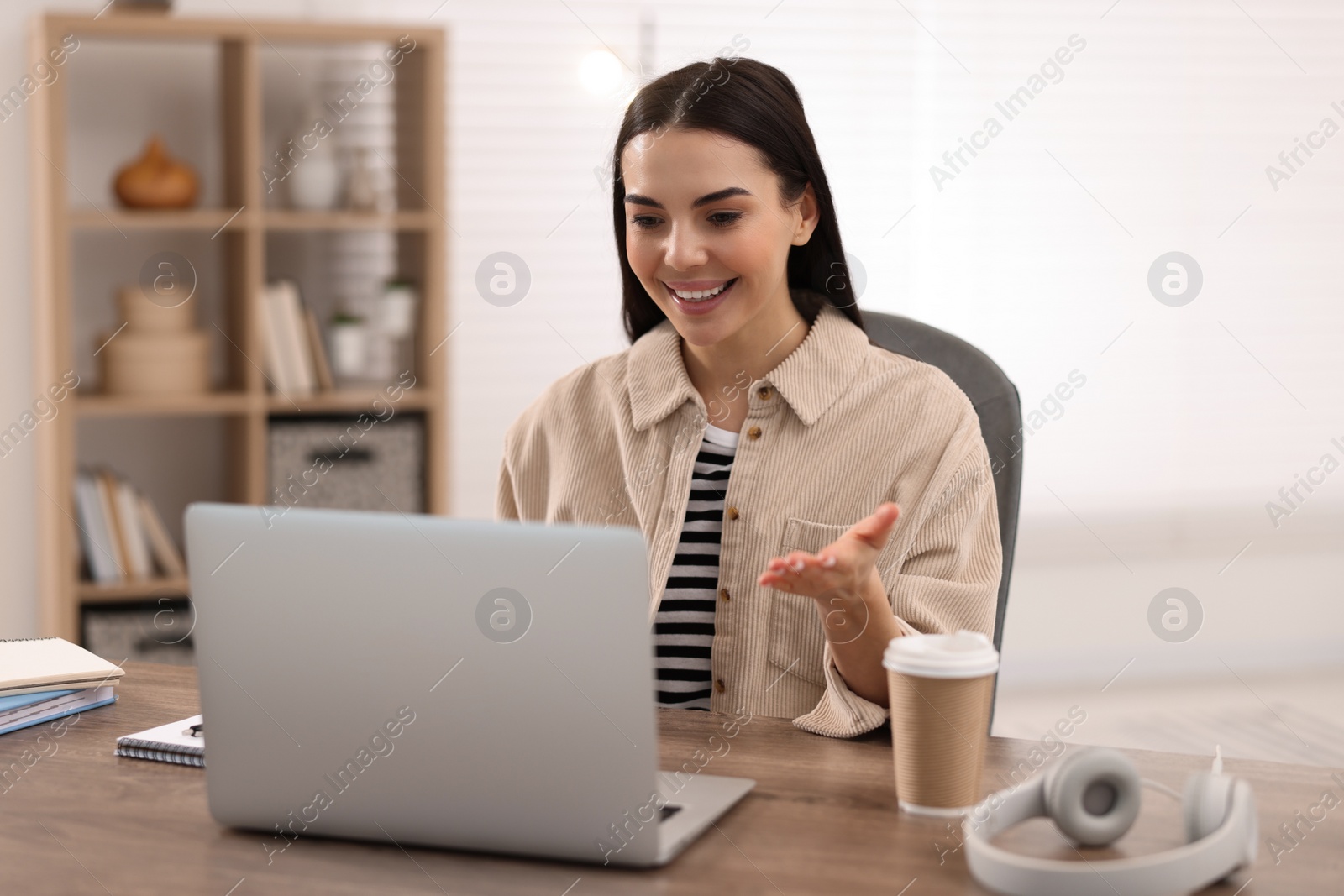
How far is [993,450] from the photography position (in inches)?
66.6

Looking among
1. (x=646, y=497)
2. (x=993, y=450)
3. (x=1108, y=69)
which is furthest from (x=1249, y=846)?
(x=1108, y=69)

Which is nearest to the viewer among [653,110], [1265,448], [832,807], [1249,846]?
[1249,846]

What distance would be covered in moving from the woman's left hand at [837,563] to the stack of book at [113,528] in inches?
95.8

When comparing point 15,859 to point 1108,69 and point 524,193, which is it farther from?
point 1108,69

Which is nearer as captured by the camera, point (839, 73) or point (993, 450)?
point (993, 450)

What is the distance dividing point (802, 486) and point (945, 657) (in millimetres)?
628

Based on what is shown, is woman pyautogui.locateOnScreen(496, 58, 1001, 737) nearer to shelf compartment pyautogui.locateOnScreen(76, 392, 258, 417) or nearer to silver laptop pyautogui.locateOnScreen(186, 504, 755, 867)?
silver laptop pyautogui.locateOnScreen(186, 504, 755, 867)

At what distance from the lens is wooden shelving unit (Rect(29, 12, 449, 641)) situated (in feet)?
10.0

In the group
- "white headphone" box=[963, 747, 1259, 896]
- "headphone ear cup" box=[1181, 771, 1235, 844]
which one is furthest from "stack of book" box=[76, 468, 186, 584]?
"headphone ear cup" box=[1181, 771, 1235, 844]

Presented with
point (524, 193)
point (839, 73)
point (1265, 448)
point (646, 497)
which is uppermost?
point (839, 73)

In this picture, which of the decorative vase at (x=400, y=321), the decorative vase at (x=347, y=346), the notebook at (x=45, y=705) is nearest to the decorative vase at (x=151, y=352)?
the decorative vase at (x=347, y=346)

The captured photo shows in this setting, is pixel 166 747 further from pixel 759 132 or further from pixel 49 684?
pixel 759 132

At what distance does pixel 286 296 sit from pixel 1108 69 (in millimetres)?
2326

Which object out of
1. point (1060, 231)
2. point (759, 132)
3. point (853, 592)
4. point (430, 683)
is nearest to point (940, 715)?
point (853, 592)
